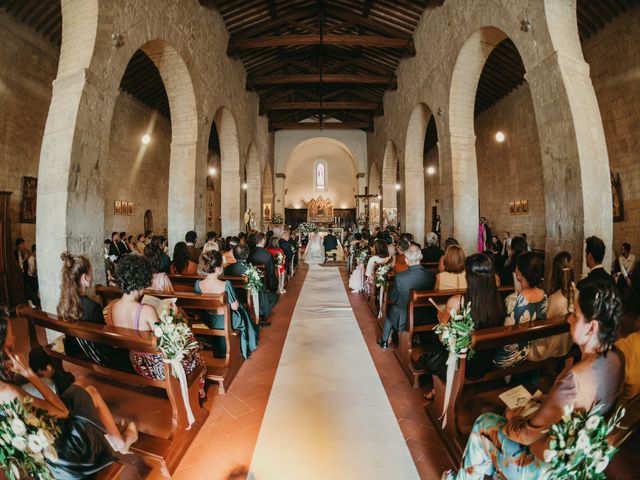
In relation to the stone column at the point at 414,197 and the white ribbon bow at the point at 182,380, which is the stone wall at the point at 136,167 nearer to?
the stone column at the point at 414,197

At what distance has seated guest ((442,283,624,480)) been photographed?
130cm

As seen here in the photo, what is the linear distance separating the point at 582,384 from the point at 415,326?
2.26 m

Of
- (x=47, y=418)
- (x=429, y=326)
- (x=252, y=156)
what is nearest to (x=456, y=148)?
(x=429, y=326)

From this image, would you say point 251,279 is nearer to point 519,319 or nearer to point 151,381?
point 151,381

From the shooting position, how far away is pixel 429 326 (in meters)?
3.52

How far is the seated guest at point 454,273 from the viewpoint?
349 centimetres

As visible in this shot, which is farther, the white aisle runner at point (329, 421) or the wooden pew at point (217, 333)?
the wooden pew at point (217, 333)

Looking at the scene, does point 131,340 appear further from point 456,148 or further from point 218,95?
point 218,95

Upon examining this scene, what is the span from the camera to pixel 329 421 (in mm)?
2600

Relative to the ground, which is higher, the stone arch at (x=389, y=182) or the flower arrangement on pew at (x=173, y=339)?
the stone arch at (x=389, y=182)

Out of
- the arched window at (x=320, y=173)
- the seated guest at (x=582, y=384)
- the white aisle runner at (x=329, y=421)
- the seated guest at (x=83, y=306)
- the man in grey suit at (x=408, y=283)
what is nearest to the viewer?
the seated guest at (x=582, y=384)

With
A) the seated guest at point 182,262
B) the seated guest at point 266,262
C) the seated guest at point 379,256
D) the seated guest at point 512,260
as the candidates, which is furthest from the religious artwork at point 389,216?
the seated guest at point 182,262

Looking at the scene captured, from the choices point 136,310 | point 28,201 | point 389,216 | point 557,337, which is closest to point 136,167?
point 28,201

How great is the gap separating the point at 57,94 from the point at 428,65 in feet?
25.1
